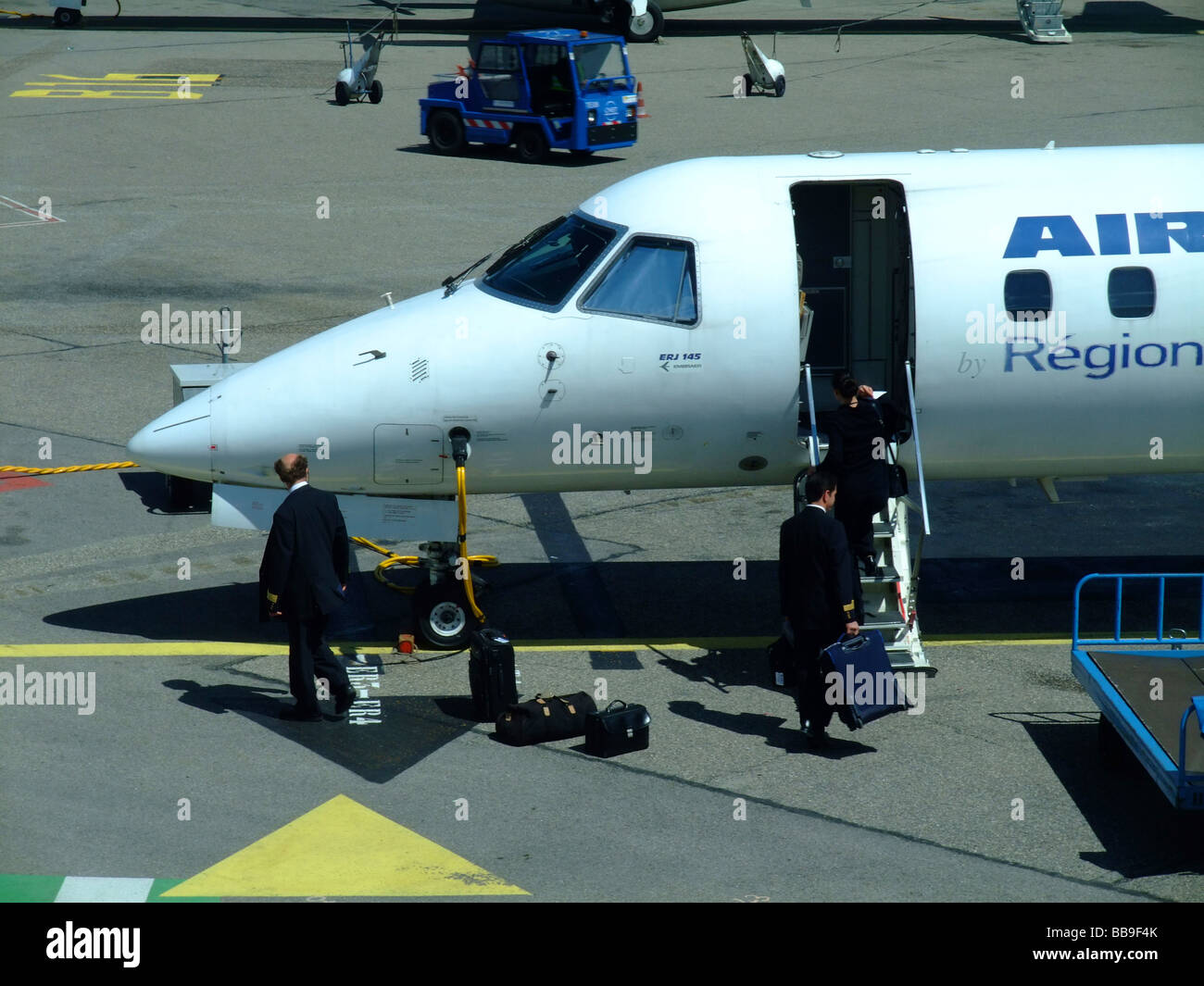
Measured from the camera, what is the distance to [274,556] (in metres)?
10.9

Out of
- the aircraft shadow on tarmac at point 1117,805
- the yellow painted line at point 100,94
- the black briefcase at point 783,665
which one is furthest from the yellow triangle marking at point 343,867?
the yellow painted line at point 100,94

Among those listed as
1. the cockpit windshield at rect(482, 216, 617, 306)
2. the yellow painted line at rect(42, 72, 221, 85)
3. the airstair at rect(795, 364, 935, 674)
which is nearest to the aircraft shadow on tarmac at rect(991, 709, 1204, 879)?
the airstair at rect(795, 364, 935, 674)

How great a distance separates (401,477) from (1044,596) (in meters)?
6.23

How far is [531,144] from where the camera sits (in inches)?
1293

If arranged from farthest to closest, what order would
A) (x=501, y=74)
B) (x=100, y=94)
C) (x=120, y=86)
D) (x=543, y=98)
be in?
(x=120, y=86), (x=100, y=94), (x=543, y=98), (x=501, y=74)

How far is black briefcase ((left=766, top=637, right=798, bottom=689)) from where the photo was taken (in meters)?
11.5

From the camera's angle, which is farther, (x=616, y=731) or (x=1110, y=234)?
(x=1110, y=234)

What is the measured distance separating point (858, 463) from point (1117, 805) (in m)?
3.25

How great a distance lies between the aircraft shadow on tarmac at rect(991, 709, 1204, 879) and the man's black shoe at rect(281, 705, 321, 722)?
5149 mm

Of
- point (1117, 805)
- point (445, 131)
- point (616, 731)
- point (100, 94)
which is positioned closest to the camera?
point (1117, 805)

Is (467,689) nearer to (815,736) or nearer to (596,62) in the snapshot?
(815,736)

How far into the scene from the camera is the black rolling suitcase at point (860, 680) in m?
10.6

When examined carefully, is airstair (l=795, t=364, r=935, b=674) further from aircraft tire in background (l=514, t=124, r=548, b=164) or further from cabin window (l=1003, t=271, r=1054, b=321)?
aircraft tire in background (l=514, t=124, r=548, b=164)

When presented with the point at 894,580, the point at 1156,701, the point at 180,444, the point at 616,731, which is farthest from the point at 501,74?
the point at 1156,701
